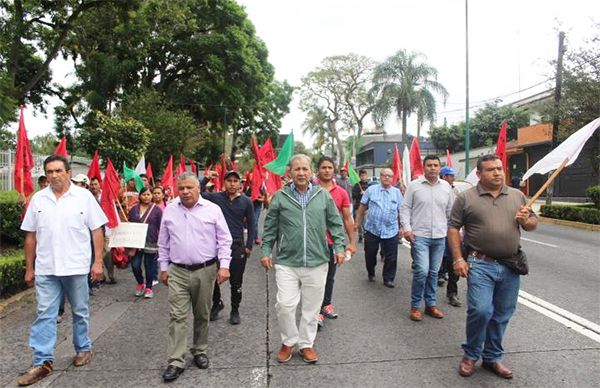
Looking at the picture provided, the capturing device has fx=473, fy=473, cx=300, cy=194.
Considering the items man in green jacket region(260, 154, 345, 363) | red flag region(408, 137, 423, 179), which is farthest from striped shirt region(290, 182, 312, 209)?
red flag region(408, 137, 423, 179)

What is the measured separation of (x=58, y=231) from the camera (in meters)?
3.97

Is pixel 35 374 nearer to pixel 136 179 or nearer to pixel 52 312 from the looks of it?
pixel 52 312

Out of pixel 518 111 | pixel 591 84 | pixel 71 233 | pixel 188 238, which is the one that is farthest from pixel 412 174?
pixel 518 111

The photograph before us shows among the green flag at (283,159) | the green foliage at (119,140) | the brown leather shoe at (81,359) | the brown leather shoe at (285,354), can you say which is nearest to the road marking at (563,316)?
the brown leather shoe at (285,354)

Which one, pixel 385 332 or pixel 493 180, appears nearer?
pixel 493 180

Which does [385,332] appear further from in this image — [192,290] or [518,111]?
[518,111]

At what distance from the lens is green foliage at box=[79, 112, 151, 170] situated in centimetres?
1827

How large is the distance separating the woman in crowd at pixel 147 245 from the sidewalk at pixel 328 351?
0.51 metres

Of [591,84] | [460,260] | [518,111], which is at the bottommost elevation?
[460,260]

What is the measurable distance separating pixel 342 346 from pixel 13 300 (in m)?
4.49

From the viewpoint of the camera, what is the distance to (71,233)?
13.2ft

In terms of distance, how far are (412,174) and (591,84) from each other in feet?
34.4

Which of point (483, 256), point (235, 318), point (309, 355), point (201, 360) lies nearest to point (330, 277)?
point (235, 318)

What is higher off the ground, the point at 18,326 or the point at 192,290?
the point at 192,290
